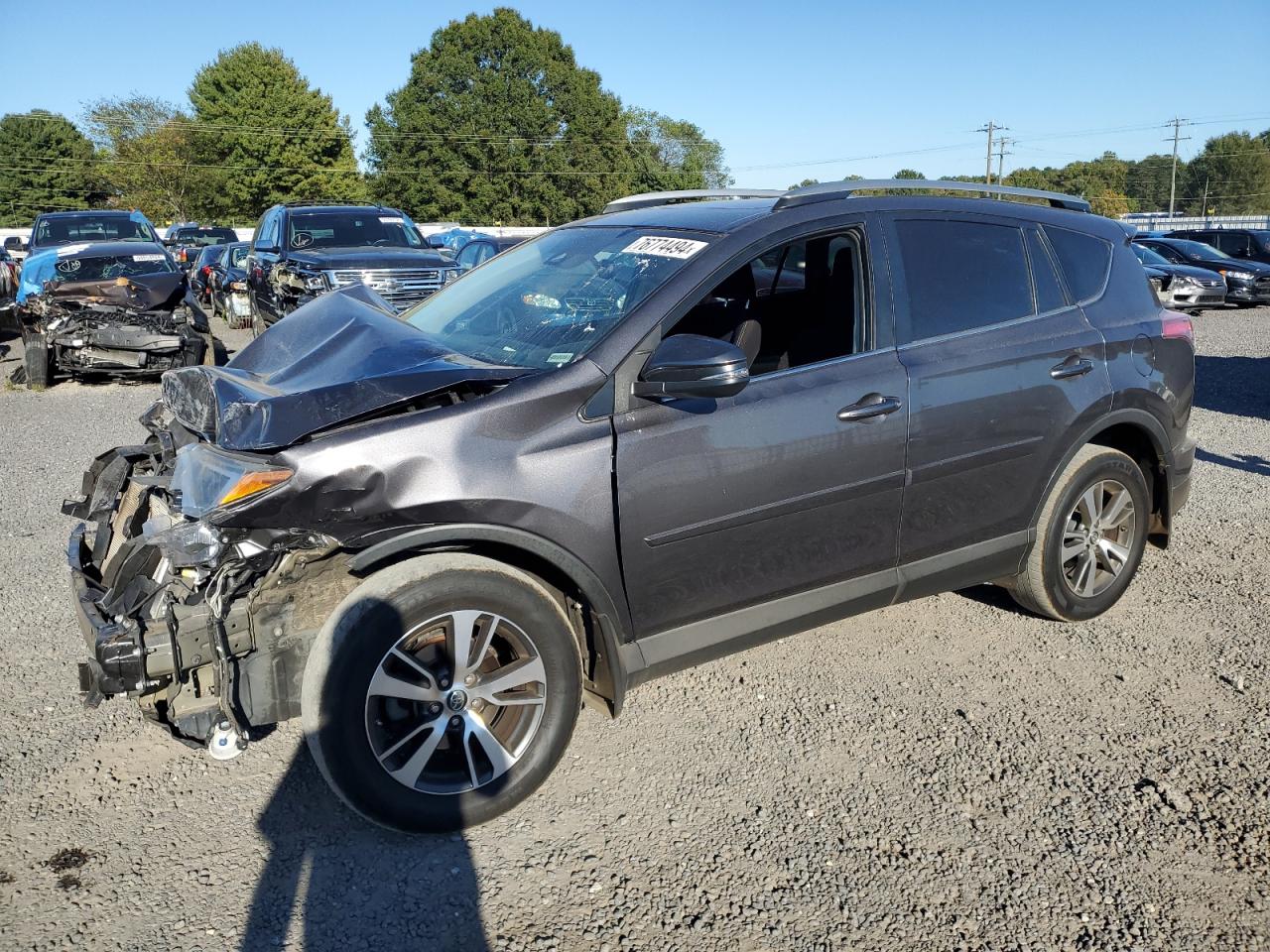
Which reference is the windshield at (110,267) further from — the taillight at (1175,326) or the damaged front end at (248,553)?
the taillight at (1175,326)

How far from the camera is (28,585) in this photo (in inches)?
201

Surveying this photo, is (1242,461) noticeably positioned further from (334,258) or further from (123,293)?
(123,293)

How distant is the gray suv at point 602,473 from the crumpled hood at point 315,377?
2cm

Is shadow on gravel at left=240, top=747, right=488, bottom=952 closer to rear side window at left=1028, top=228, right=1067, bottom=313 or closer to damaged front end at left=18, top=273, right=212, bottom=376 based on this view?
rear side window at left=1028, top=228, right=1067, bottom=313

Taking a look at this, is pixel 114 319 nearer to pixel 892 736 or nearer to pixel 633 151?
pixel 892 736

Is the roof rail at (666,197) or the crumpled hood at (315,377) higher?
the roof rail at (666,197)

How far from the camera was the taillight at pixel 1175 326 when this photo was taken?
4531mm

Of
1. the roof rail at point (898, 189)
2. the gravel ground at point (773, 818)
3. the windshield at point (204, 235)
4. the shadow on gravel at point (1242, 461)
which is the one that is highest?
the windshield at point (204, 235)

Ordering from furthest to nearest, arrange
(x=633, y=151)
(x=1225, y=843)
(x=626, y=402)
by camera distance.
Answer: (x=633, y=151)
(x=626, y=402)
(x=1225, y=843)

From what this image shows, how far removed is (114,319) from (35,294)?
114 cm

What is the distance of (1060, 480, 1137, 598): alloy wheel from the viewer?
4.37 metres

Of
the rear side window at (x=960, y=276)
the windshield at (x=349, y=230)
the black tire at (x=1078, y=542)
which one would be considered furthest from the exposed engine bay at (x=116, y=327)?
the black tire at (x=1078, y=542)

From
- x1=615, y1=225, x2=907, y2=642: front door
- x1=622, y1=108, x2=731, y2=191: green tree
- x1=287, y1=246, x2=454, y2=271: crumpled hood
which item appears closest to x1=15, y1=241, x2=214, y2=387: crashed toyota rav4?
x1=287, y1=246, x2=454, y2=271: crumpled hood

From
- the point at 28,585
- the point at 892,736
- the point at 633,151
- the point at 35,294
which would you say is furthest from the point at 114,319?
the point at 633,151
